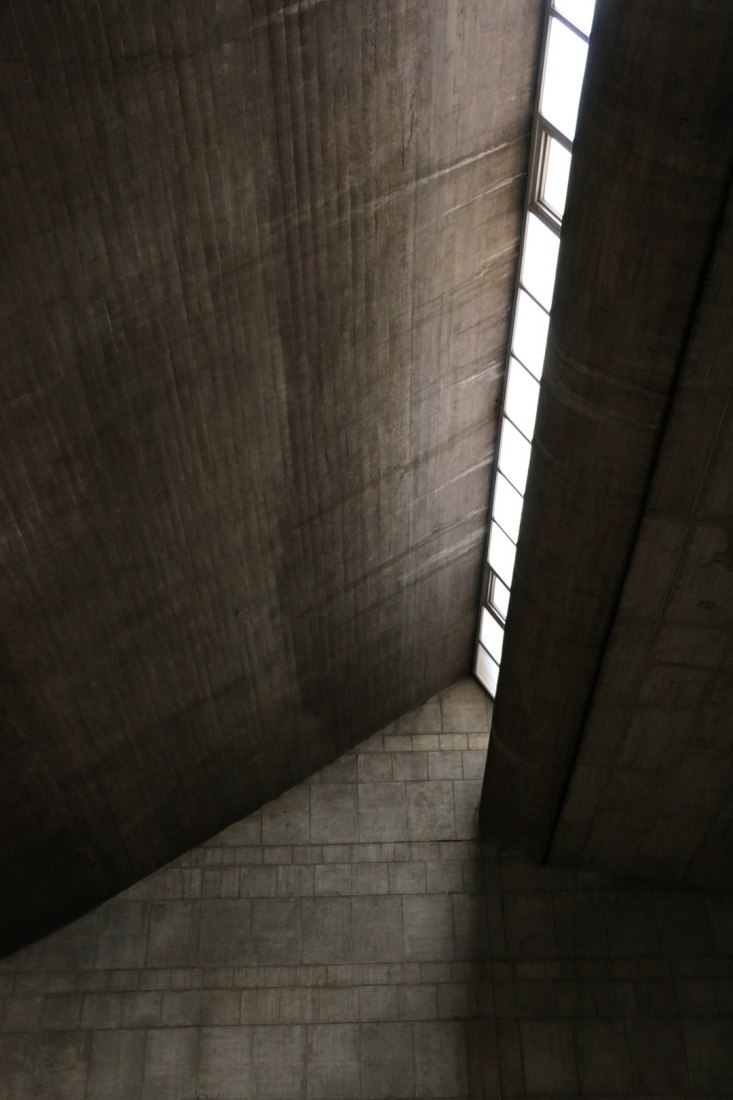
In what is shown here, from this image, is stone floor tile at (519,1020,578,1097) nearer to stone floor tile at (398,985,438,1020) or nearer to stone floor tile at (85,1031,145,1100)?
stone floor tile at (398,985,438,1020)

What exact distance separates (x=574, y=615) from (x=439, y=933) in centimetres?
539

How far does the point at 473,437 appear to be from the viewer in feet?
46.4

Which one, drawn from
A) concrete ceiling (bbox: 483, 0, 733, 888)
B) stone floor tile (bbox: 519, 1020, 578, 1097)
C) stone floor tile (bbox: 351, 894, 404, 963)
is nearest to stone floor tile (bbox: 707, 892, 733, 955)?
concrete ceiling (bbox: 483, 0, 733, 888)

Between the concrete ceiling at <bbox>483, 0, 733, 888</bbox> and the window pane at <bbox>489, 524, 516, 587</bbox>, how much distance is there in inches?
84.0

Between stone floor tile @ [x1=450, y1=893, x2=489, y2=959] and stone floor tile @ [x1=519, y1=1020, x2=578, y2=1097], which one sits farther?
stone floor tile @ [x1=450, y1=893, x2=489, y2=959]

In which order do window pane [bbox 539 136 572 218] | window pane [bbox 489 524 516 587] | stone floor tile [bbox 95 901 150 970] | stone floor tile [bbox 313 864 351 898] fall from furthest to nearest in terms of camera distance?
stone floor tile [bbox 313 864 351 898]
window pane [bbox 489 524 516 587]
stone floor tile [bbox 95 901 150 970]
window pane [bbox 539 136 572 218]

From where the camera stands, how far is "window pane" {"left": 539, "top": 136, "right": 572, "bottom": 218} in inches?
445

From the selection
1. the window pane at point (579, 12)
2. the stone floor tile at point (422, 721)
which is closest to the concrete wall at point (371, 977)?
the stone floor tile at point (422, 721)

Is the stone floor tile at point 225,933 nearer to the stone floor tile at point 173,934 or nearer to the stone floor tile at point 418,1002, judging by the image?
the stone floor tile at point 173,934

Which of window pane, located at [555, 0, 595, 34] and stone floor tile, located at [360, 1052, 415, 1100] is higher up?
window pane, located at [555, 0, 595, 34]

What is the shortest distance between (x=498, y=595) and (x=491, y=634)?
90 cm

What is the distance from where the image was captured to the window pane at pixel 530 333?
12664 millimetres

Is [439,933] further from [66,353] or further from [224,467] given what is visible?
[66,353]

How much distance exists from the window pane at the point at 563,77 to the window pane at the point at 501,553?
18.9 ft
